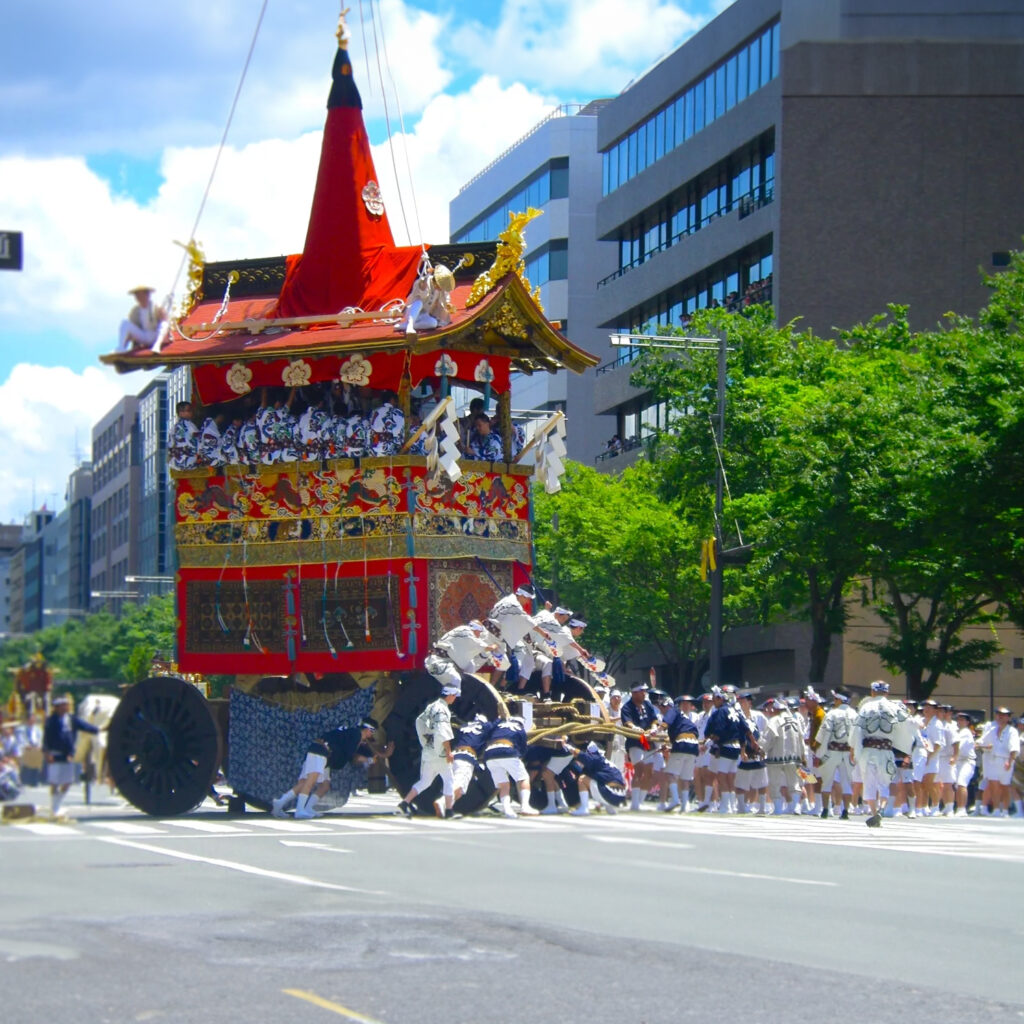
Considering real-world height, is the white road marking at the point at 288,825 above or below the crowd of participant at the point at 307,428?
below

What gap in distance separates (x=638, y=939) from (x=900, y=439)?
2505 cm

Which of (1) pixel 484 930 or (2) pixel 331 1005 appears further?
(1) pixel 484 930

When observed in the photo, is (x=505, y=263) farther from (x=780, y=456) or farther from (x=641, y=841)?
(x=780, y=456)

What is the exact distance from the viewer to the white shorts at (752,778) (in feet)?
84.4

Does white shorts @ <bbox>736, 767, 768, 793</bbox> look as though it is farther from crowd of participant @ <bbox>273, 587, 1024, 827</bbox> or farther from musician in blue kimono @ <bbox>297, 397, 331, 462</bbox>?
musician in blue kimono @ <bbox>297, 397, 331, 462</bbox>

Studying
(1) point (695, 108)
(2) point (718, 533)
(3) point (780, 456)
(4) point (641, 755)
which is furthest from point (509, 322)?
(1) point (695, 108)

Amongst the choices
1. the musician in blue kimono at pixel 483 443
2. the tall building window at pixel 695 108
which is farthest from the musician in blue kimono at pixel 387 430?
the tall building window at pixel 695 108

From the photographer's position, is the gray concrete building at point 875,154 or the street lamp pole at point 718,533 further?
the gray concrete building at point 875,154

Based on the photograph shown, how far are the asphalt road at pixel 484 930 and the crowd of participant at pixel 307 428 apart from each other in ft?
18.5

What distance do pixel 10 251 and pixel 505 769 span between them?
1463 cm

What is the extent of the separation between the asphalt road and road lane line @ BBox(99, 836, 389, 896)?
5cm

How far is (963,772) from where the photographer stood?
28188 millimetres

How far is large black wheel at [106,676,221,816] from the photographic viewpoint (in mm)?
6703

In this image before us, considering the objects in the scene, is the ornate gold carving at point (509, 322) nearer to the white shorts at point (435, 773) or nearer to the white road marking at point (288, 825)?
the white shorts at point (435, 773)
